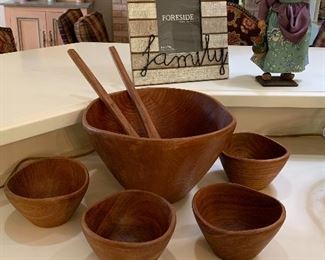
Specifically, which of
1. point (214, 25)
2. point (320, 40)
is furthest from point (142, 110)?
point (320, 40)

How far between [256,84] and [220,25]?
0.18m

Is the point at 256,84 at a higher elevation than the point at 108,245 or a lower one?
higher

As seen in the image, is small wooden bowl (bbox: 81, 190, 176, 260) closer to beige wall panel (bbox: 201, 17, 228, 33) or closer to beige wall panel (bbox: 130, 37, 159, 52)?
beige wall panel (bbox: 130, 37, 159, 52)

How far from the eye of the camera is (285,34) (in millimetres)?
1050

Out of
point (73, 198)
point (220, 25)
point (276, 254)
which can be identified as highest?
point (220, 25)

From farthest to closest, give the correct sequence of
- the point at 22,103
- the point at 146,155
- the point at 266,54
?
the point at 266,54 → the point at 22,103 → the point at 146,155

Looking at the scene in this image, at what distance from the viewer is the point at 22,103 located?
3.13 feet

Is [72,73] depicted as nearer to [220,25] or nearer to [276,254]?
[220,25]

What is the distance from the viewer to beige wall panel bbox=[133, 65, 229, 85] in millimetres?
1096

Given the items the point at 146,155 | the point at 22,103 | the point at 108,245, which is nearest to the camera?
the point at 108,245

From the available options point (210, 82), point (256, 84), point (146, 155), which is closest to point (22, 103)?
point (146, 155)

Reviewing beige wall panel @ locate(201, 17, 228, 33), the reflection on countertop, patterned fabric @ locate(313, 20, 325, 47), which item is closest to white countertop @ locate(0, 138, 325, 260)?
beige wall panel @ locate(201, 17, 228, 33)

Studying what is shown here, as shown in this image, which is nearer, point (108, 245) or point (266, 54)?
point (108, 245)

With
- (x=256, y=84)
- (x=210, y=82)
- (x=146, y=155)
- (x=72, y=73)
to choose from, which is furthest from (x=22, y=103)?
(x=256, y=84)
